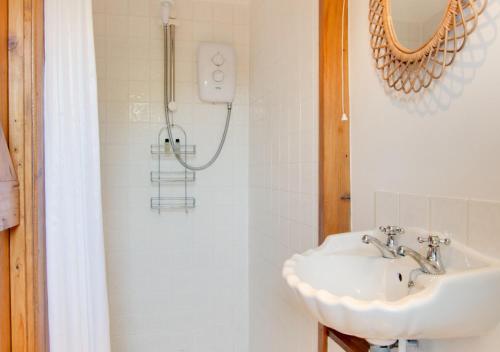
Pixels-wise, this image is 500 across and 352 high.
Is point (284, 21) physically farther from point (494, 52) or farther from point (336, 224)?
point (494, 52)

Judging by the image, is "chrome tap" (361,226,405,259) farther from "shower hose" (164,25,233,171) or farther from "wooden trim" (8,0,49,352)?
"shower hose" (164,25,233,171)

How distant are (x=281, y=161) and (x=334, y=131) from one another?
0.50m

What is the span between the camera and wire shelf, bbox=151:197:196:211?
2.27 meters

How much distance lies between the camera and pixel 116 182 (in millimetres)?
2223

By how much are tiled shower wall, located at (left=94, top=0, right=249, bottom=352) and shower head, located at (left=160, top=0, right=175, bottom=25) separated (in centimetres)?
12

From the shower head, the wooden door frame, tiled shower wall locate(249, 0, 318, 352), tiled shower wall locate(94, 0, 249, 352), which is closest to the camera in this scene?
the wooden door frame

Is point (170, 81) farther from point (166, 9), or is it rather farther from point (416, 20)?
point (416, 20)

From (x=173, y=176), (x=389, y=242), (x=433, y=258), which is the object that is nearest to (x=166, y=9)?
(x=173, y=176)

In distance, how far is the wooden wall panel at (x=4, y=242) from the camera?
43.2 inches


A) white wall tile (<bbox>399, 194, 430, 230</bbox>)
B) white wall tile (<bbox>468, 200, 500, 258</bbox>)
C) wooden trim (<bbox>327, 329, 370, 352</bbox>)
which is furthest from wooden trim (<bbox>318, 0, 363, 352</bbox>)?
white wall tile (<bbox>468, 200, 500, 258</bbox>)

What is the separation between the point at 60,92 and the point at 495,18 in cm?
120

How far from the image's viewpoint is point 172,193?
2.29 m

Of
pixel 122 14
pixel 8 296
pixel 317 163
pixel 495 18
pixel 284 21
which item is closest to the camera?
pixel 495 18

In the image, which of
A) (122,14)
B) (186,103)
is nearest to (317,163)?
(186,103)
